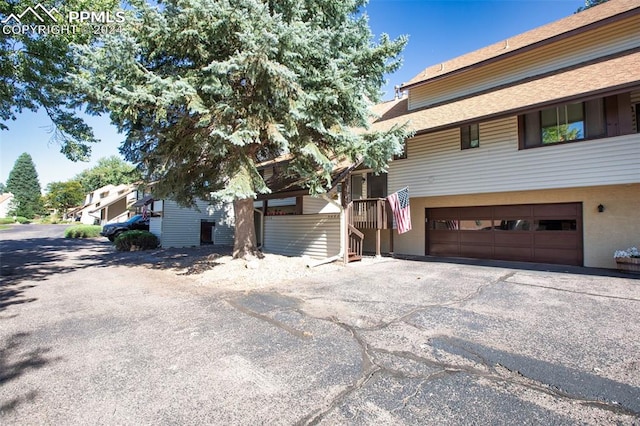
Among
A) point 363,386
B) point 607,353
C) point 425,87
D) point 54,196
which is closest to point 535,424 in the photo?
point 363,386

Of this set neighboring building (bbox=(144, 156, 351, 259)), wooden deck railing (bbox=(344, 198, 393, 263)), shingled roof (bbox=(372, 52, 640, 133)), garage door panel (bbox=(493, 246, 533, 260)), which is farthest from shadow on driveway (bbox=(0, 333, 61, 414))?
garage door panel (bbox=(493, 246, 533, 260))

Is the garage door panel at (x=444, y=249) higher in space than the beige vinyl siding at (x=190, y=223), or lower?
lower

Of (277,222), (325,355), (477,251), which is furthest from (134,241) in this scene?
(477,251)

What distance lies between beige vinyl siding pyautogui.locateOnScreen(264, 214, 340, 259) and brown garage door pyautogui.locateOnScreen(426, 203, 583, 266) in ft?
13.9

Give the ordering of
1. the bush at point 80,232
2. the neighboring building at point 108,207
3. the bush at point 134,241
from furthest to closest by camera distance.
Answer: the neighboring building at point 108,207, the bush at point 80,232, the bush at point 134,241

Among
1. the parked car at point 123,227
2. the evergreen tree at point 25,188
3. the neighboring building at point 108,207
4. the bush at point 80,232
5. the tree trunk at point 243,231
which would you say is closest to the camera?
the tree trunk at point 243,231

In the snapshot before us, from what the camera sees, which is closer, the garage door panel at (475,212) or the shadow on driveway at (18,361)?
the shadow on driveway at (18,361)

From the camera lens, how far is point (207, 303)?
5969mm

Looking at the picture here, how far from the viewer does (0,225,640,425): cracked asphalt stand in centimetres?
261

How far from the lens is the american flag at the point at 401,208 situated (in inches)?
438

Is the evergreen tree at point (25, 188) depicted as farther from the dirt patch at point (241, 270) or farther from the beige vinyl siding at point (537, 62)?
the beige vinyl siding at point (537, 62)

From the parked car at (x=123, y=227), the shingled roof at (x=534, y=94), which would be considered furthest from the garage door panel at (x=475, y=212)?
the parked car at (x=123, y=227)

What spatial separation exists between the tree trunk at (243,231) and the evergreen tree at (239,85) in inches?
66.5

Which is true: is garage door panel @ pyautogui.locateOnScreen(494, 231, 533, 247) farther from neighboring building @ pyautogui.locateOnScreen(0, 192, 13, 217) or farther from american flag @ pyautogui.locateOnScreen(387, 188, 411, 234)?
neighboring building @ pyautogui.locateOnScreen(0, 192, 13, 217)
